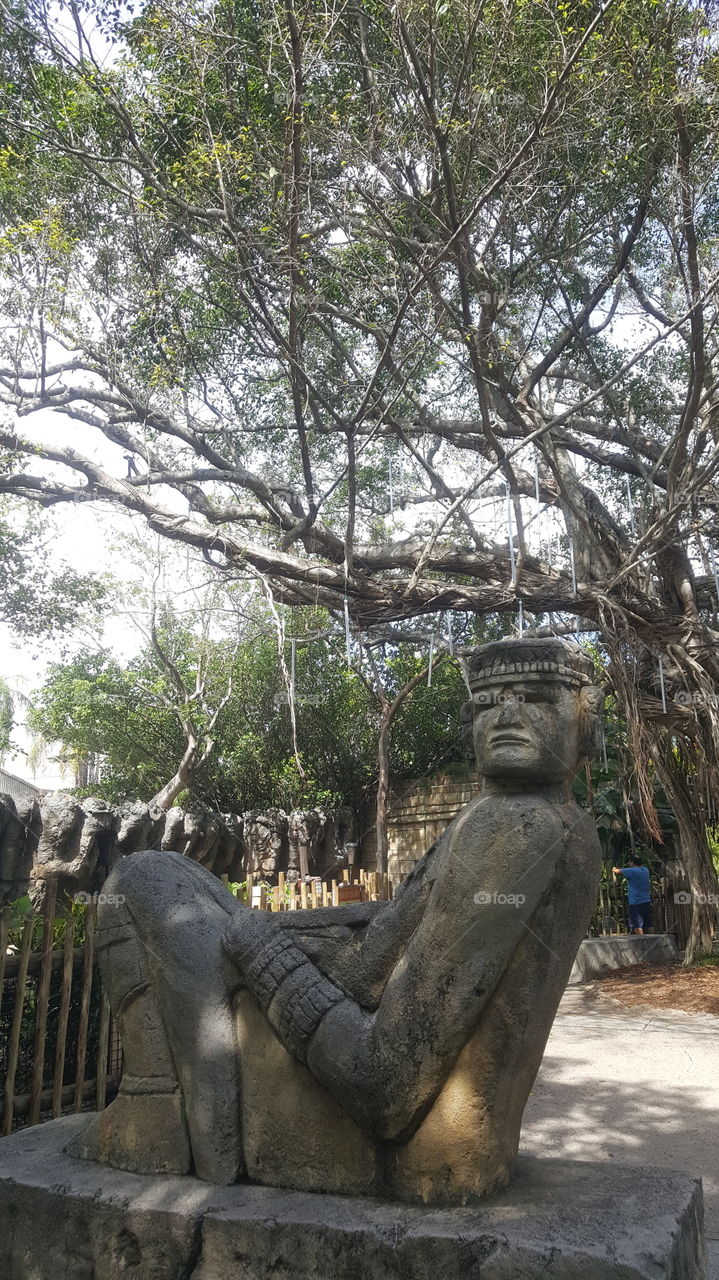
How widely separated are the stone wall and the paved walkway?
32.8ft

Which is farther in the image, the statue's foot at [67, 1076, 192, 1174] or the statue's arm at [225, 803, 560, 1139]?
the statue's foot at [67, 1076, 192, 1174]

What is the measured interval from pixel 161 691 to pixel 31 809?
6427mm

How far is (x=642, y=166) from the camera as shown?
7477mm

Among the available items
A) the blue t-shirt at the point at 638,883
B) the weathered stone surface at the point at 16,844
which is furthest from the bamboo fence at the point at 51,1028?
the blue t-shirt at the point at 638,883

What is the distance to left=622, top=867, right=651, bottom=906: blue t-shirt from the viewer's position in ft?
35.6

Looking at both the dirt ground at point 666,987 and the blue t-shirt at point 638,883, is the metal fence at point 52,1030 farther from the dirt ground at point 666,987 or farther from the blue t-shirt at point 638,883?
the blue t-shirt at point 638,883

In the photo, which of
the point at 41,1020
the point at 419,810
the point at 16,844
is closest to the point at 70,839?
the point at 16,844

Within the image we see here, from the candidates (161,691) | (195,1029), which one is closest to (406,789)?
(161,691)

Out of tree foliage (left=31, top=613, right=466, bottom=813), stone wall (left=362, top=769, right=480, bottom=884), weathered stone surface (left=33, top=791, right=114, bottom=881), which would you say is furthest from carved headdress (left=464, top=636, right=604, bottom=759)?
stone wall (left=362, top=769, right=480, bottom=884)

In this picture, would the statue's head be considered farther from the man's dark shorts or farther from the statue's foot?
the man's dark shorts

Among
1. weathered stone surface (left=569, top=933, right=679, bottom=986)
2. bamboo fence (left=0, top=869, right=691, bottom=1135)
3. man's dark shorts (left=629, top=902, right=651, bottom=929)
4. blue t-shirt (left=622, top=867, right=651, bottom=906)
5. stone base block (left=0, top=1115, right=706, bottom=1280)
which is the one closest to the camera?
stone base block (left=0, top=1115, right=706, bottom=1280)

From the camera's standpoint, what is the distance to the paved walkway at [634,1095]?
4.02m

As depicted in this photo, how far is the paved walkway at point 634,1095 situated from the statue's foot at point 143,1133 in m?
1.57

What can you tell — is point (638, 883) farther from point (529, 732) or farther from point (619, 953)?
point (529, 732)
